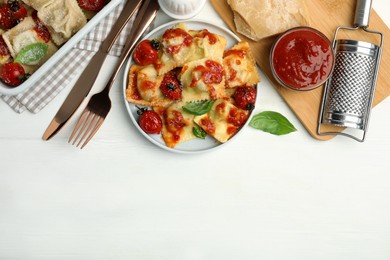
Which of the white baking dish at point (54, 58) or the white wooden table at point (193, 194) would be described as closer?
the white baking dish at point (54, 58)

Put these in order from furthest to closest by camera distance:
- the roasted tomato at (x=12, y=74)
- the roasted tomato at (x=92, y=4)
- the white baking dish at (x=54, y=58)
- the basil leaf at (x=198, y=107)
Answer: the basil leaf at (x=198, y=107), the roasted tomato at (x=92, y=4), the roasted tomato at (x=12, y=74), the white baking dish at (x=54, y=58)

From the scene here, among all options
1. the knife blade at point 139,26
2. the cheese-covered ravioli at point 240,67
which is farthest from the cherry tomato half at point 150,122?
the cheese-covered ravioli at point 240,67

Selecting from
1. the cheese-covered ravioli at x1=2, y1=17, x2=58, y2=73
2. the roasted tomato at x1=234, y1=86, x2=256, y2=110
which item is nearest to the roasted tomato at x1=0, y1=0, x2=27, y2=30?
the cheese-covered ravioli at x1=2, y1=17, x2=58, y2=73

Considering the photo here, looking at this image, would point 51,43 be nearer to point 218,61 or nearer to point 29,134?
point 29,134

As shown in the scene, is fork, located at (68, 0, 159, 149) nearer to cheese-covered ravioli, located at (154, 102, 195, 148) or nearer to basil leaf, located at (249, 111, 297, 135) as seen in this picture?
Answer: cheese-covered ravioli, located at (154, 102, 195, 148)

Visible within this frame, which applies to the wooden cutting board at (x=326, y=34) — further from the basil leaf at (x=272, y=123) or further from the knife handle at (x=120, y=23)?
the knife handle at (x=120, y=23)

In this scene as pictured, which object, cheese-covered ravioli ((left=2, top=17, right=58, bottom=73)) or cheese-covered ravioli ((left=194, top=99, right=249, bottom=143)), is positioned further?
cheese-covered ravioli ((left=194, top=99, right=249, bottom=143))
